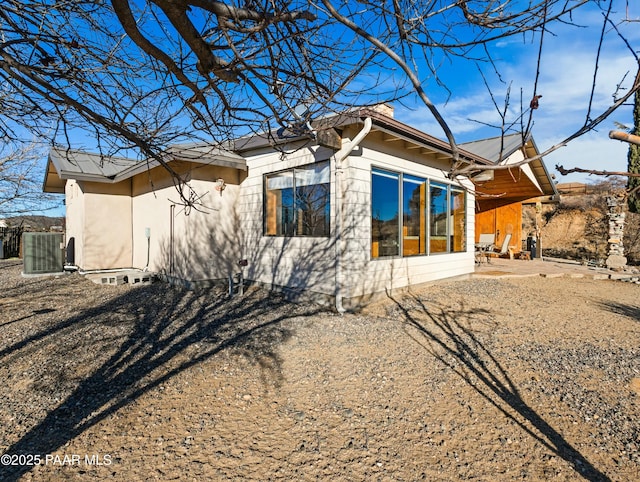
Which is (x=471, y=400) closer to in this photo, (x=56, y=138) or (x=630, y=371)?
(x=630, y=371)

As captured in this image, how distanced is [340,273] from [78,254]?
28.7 ft

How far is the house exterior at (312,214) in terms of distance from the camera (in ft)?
20.4

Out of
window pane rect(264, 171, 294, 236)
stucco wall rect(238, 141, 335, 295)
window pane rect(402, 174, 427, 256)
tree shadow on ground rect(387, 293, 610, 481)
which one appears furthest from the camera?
window pane rect(402, 174, 427, 256)

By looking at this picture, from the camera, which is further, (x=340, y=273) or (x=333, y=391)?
(x=340, y=273)

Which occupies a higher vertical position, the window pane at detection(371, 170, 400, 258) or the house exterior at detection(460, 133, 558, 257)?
the house exterior at detection(460, 133, 558, 257)

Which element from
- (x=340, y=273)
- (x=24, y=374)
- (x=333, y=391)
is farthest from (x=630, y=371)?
(x=24, y=374)

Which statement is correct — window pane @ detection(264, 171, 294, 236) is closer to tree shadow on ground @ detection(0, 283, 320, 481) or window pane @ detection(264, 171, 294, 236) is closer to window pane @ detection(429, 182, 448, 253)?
tree shadow on ground @ detection(0, 283, 320, 481)

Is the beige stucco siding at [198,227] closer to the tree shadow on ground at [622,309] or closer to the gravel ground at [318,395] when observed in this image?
the gravel ground at [318,395]

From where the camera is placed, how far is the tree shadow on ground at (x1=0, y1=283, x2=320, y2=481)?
2.81m

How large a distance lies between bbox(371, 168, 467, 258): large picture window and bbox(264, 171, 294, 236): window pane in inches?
62.8

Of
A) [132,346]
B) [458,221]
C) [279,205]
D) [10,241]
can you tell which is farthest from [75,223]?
[458,221]

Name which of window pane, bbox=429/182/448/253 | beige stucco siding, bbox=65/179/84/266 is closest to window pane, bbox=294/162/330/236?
window pane, bbox=429/182/448/253

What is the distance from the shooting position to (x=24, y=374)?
354cm

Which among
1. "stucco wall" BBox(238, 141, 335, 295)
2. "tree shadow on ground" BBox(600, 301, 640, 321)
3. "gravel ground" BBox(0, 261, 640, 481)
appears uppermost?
"stucco wall" BBox(238, 141, 335, 295)
